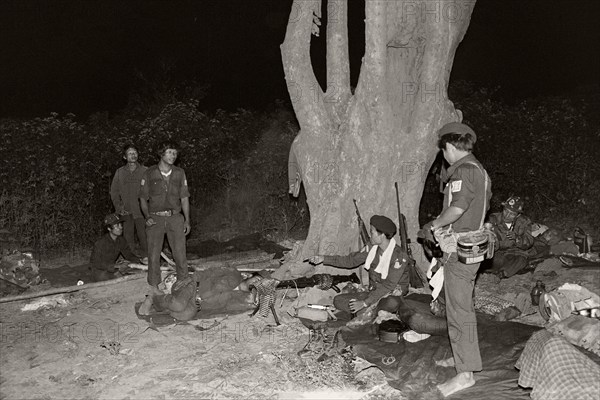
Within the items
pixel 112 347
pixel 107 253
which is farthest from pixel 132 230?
pixel 112 347

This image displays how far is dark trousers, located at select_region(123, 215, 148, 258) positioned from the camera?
9.22 meters

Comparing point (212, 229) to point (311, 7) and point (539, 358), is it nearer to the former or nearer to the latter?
point (311, 7)

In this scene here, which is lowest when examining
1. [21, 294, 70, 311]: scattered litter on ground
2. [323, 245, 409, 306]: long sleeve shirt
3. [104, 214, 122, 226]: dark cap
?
[21, 294, 70, 311]: scattered litter on ground

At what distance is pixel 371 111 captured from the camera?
7598 millimetres

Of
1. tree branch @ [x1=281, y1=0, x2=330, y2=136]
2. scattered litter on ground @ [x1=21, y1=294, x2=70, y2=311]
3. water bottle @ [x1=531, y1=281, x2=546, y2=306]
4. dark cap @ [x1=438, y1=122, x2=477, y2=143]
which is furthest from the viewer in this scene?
tree branch @ [x1=281, y1=0, x2=330, y2=136]

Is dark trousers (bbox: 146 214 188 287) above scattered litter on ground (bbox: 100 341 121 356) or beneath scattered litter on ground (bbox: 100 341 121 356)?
above

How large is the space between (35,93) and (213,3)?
11.4 m

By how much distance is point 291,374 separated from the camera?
206 inches

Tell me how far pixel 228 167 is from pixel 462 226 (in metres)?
8.85

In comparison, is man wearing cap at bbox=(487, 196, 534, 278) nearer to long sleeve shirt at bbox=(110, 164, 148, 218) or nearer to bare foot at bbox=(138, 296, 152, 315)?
bare foot at bbox=(138, 296, 152, 315)

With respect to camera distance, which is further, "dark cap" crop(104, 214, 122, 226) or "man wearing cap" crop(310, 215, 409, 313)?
"dark cap" crop(104, 214, 122, 226)

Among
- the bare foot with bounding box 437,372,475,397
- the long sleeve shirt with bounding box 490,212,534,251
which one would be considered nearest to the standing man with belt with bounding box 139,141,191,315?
the bare foot with bounding box 437,372,475,397

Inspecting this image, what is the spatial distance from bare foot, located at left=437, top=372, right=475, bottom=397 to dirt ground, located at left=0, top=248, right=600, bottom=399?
0.39 metres

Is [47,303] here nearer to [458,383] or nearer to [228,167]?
[458,383]
